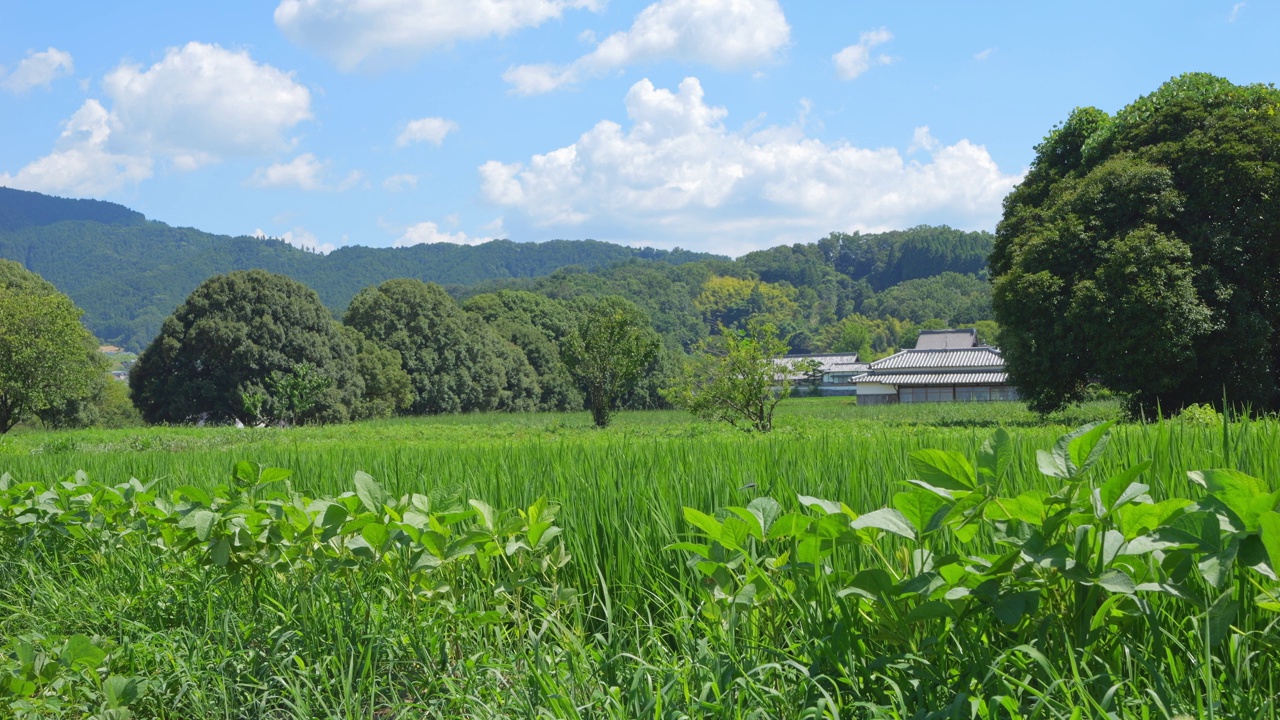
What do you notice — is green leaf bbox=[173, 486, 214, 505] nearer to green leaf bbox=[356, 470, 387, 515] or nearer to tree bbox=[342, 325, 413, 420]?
green leaf bbox=[356, 470, 387, 515]

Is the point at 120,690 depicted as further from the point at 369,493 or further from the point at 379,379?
the point at 379,379

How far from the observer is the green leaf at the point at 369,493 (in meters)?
2.50

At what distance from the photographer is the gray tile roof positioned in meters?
73.3

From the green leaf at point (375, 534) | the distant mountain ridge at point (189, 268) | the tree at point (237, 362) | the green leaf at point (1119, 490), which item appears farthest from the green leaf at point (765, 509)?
the distant mountain ridge at point (189, 268)

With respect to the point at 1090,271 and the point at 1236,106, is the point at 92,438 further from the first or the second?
the point at 1236,106

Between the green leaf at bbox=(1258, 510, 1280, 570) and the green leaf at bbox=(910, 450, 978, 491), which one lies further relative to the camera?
the green leaf at bbox=(910, 450, 978, 491)

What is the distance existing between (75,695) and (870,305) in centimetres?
12601

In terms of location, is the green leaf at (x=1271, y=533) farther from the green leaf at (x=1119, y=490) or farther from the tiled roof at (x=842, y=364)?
the tiled roof at (x=842, y=364)

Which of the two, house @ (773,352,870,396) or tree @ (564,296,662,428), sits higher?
tree @ (564,296,662,428)

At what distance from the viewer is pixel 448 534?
240 cm

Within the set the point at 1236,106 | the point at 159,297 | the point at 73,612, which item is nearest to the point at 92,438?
the point at 73,612

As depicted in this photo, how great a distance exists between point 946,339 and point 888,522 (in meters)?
77.5

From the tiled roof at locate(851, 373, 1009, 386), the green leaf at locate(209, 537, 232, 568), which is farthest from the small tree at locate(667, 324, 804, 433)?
the tiled roof at locate(851, 373, 1009, 386)

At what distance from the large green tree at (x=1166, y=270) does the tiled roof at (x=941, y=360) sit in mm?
43772
